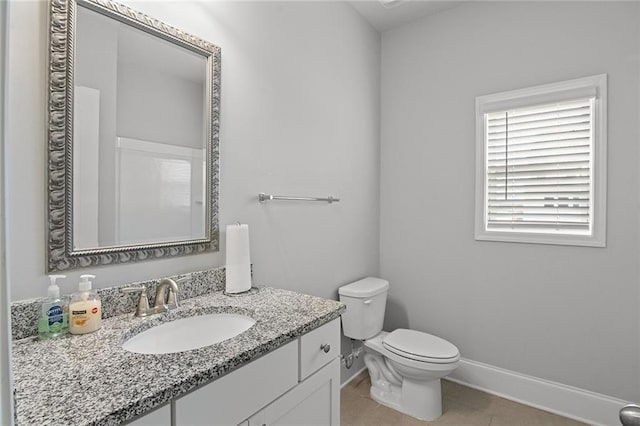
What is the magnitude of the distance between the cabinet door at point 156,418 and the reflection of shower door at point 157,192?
2.11 feet

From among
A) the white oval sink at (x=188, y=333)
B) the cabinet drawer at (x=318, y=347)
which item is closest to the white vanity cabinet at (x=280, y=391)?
the cabinet drawer at (x=318, y=347)

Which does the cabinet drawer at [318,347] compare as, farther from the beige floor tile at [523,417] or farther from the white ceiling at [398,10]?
the white ceiling at [398,10]

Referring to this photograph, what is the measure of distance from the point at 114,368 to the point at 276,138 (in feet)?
4.27

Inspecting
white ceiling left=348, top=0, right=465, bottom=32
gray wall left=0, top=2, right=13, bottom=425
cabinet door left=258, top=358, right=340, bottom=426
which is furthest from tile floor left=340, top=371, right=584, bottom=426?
white ceiling left=348, top=0, right=465, bottom=32

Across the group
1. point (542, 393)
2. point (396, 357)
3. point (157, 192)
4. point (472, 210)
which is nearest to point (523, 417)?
point (542, 393)

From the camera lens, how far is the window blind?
201 cm

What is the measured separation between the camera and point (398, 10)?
246cm

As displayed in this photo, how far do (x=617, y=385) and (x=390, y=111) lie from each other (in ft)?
7.70

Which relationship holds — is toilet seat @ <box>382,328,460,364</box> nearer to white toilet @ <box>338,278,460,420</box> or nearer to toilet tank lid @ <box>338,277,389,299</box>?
white toilet @ <box>338,278,460,420</box>

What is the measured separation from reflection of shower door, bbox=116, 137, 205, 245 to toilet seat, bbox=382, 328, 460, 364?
139 cm

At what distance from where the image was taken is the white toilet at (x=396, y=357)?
1917mm

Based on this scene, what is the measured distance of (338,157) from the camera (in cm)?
228

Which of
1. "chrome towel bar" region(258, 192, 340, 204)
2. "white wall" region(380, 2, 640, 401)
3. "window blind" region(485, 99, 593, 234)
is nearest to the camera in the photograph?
"chrome towel bar" region(258, 192, 340, 204)

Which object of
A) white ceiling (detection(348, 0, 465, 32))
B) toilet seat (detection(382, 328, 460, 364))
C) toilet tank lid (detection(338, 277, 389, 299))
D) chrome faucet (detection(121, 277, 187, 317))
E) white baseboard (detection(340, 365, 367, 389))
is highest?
white ceiling (detection(348, 0, 465, 32))
